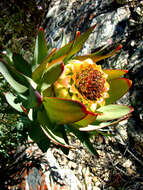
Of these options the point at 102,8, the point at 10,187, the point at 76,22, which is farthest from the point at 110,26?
the point at 10,187

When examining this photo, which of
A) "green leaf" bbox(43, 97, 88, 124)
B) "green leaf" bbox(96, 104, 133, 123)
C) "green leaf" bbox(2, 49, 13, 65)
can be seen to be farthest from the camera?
"green leaf" bbox(96, 104, 133, 123)

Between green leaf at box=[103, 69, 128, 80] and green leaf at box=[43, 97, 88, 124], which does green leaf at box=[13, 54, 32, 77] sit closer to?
green leaf at box=[43, 97, 88, 124]

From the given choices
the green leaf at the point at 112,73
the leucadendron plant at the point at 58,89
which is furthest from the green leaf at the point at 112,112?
the green leaf at the point at 112,73

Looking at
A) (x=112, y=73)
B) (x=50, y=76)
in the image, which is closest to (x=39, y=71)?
(x=50, y=76)

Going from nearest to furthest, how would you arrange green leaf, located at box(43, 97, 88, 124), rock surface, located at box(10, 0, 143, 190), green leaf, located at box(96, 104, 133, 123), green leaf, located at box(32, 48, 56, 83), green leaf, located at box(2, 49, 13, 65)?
green leaf, located at box(43, 97, 88, 124)
green leaf, located at box(32, 48, 56, 83)
green leaf, located at box(2, 49, 13, 65)
green leaf, located at box(96, 104, 133, 123)
rock surface, located at box(10, 0, 143, 190)

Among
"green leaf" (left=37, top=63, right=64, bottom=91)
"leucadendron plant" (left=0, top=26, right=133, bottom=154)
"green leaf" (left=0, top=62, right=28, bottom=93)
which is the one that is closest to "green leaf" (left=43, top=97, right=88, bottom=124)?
"leucadendron plant" (left=0, top=26, right=133, bottom=154)

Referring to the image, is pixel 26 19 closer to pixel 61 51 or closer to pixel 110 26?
pixel 110 26

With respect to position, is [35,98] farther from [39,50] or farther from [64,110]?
[39,50]
